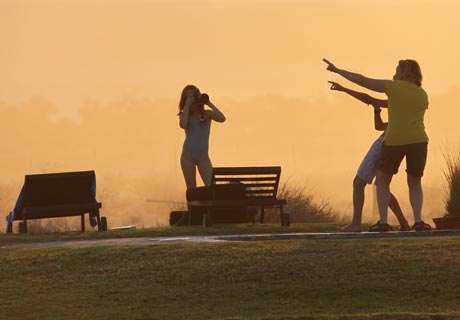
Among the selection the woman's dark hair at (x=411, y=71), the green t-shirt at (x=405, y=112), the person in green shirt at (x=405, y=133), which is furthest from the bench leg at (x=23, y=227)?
the woman's dark hair at (x=411, y=71)

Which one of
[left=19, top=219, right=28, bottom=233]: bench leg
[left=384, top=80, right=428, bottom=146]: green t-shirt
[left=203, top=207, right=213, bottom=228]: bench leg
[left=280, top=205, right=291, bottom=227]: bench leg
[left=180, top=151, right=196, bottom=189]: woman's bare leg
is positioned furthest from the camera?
[left=19, top=219, right=28, bottom=233]: bench leg

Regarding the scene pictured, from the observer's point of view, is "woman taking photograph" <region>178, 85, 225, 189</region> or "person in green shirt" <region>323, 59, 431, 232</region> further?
"woman taking photograph" <region>178, 85, 225, 189</region>

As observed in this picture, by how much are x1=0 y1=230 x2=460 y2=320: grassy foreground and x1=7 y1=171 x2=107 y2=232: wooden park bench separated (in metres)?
6.64

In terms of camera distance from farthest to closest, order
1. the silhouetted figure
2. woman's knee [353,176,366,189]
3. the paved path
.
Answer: woman's knee [353,176,366,189] → the silhouetted figure → the paved path

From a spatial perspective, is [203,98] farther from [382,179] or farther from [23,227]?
[382,179]

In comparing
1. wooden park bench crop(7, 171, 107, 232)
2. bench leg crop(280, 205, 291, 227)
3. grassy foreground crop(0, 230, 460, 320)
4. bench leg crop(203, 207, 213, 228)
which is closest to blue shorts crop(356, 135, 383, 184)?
grassy foreground crop(0, 230, 460, 320)

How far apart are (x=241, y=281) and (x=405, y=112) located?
148 inches

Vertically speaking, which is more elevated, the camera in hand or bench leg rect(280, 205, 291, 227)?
the camera in hand

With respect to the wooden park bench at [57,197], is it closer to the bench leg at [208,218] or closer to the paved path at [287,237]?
the bench leg at [208,218]

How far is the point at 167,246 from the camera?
17750 mm

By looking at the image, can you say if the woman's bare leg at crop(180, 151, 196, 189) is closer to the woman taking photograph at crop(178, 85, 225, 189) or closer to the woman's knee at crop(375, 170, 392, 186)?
the woman taking photograph at crop(178, 85, 225, 189)

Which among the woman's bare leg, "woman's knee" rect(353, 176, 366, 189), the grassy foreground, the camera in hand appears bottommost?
the grassy foreground

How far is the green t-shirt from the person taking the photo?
18281 mm

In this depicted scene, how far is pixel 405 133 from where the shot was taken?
1848 centimetres
